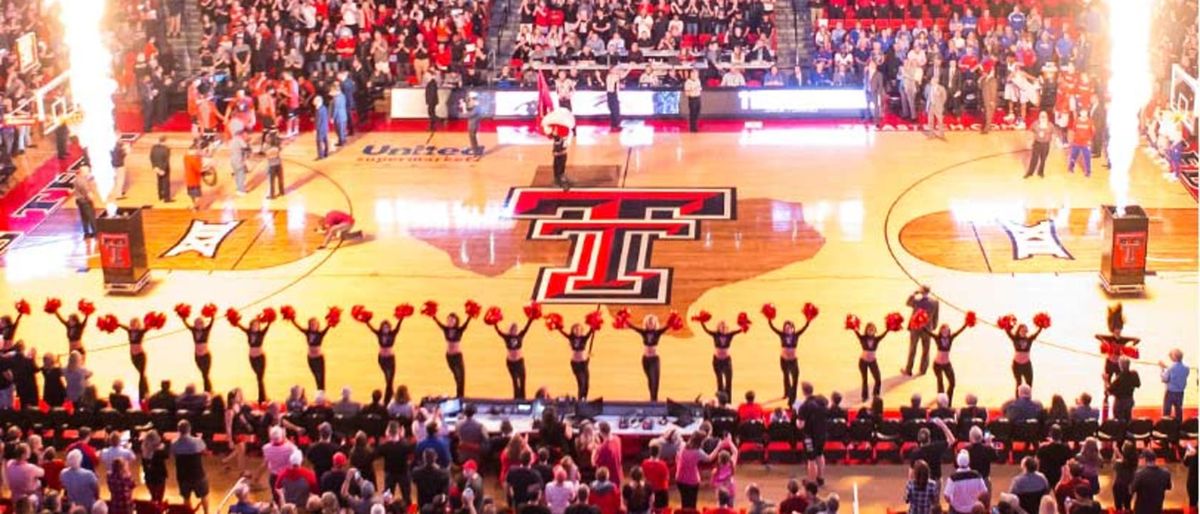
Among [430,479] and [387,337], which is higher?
[387,337]

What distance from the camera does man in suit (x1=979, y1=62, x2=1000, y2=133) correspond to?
37625 mm

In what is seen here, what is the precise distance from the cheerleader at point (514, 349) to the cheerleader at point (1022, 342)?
621cm

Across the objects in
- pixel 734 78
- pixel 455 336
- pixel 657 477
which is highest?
pixel 734 78

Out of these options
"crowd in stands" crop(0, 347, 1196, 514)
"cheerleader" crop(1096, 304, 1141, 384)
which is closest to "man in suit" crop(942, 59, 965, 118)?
"cheerleader" crop(1096, 304, 1141, 384)

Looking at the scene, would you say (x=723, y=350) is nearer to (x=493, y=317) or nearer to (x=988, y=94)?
(x=493, y=317)

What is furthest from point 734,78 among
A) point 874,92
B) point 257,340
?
point 257,340

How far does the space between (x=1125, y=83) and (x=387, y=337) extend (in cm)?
1764

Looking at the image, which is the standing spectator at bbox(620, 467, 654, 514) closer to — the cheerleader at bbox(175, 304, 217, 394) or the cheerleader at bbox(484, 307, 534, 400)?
the cheerleader at bbox(484, 307, 534, 400)

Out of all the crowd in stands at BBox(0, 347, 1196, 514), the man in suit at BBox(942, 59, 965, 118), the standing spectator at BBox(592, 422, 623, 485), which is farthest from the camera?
the man in suit at BBox(942, 59, 965, 118)

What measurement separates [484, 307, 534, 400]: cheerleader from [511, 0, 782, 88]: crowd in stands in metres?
15.5

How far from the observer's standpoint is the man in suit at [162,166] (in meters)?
33.6

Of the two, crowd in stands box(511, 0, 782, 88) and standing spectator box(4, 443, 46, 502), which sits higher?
crowd in stands box(511, 0, 782, 88)

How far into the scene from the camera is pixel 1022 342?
24625 mm

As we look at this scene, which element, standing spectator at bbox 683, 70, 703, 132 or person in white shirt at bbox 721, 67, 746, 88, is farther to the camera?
person in white shirt at bbox 721, 67, 746, 88
